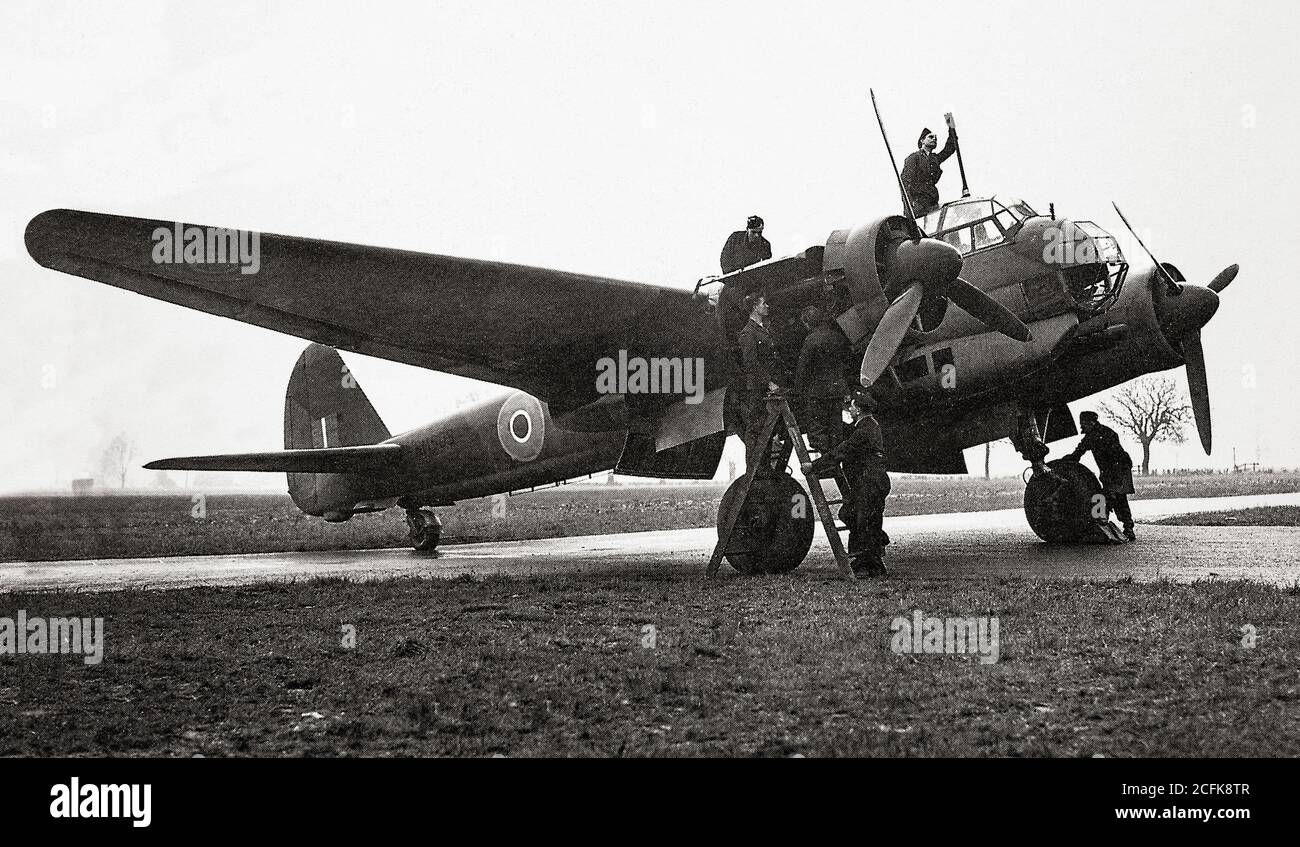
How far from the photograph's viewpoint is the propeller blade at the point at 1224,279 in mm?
12023

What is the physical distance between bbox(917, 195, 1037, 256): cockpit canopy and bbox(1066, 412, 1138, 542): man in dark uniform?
3.86 m

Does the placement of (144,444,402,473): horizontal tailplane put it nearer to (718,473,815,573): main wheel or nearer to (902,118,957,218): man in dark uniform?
(718,473,815,573): main wheel

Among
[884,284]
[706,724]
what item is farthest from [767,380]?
[706,724]

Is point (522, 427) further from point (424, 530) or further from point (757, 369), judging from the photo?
point (757, 369)

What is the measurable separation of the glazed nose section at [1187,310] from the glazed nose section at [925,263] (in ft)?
14.7

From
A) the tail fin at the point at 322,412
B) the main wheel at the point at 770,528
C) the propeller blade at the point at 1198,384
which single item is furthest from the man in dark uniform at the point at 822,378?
the tail fin at the point at 322,412

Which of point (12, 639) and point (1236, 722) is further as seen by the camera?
point (12, 639)

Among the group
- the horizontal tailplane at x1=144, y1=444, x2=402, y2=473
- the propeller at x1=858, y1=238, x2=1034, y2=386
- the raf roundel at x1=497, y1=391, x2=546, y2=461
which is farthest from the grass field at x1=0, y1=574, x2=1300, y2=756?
the raf roundel at x1=497, y1=391, x2=546, y2=461

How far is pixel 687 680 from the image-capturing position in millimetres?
5004

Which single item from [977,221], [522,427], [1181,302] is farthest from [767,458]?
[522,427]
